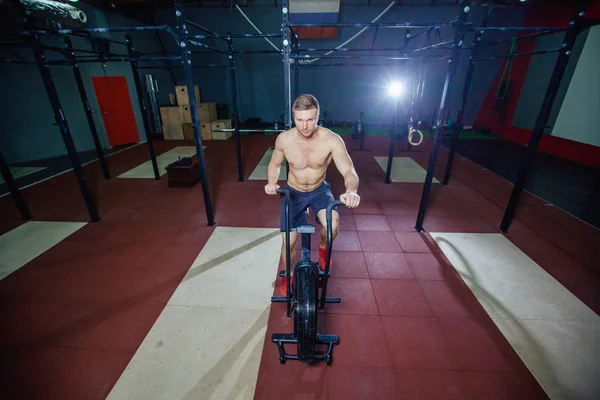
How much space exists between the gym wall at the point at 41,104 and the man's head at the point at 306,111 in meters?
7.89

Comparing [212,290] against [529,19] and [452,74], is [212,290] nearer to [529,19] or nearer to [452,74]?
[452,74]

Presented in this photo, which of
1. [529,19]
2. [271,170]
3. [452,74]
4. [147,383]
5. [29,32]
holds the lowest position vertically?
[147,383]

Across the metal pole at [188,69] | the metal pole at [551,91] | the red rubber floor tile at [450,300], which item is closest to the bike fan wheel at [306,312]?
the red rubber floor tile at [450,300]

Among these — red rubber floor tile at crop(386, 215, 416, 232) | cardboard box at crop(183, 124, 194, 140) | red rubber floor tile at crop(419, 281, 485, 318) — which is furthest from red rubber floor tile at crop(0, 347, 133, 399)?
cardboard box at crop(183, 124, 194, 140)

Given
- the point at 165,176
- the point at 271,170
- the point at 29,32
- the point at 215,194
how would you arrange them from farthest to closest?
1. the point at 165,176
2. the point at 215,194
3. the point at 29,32
4. the point at 271,170

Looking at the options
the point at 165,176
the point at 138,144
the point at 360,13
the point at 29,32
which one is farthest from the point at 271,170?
the point at 360,13

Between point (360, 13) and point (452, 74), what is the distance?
28.7 feet

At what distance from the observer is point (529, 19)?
30.9ft

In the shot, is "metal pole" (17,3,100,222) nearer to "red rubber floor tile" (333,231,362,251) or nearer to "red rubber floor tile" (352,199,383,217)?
"red rubber floor tile" (333,231,362,251)

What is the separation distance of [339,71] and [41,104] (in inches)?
376

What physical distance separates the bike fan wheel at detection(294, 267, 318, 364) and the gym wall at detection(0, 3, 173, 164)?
27.0ft

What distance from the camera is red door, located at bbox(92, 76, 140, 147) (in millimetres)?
7871

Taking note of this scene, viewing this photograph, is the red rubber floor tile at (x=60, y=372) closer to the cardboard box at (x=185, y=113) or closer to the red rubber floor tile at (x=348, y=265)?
the red rubber floor tile at (x=348, y=265)

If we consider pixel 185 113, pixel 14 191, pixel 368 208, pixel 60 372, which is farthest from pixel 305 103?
pixel 185 113
